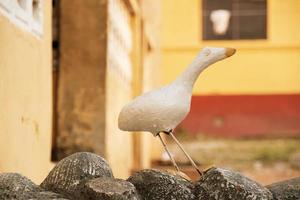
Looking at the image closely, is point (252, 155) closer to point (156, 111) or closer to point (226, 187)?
point (156, 111)

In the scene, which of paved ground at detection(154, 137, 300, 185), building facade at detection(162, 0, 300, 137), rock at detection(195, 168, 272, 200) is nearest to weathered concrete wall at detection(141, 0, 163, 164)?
paved ground at detection(154, 137, 300, 185)

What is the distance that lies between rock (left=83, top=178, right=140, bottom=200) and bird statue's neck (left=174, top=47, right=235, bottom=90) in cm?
58

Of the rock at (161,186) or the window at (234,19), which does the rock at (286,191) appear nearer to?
the rock at (161,186)

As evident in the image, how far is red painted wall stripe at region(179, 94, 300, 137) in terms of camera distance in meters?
12.9

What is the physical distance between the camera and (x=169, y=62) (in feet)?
45.1

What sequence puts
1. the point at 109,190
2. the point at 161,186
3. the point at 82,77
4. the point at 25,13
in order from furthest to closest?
the point at 82,77
the point at 25,13
the point at 161,186
the point at 109,190

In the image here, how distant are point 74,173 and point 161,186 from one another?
29 centimetres

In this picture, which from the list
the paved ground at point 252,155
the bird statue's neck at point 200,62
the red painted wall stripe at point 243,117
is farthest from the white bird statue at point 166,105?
→ the red painted wall stripe at point 243,117

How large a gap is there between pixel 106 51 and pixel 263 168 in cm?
585

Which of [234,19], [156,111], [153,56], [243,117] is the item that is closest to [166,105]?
[156,111]

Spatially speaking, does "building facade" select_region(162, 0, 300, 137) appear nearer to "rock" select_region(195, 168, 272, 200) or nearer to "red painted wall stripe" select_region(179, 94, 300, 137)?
"red painted wall stripe" select_region(179, 94, 300, 137)

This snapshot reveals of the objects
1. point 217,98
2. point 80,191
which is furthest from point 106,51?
point 217,98

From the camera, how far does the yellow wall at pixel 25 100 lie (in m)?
3.06

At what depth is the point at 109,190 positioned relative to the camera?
6.62 feet
